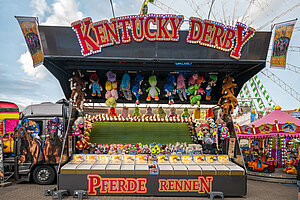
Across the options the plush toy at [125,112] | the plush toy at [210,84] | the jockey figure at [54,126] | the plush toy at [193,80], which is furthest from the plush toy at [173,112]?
the jockey figure at [54,126]

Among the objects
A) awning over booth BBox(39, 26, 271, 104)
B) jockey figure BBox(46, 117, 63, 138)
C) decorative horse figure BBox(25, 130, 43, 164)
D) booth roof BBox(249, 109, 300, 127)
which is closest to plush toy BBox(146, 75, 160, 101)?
awning over booth BBox(39, 26, 271, 104)

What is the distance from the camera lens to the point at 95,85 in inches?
309

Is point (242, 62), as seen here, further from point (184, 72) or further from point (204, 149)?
point (204, 149)

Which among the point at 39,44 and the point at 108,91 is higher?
the point at 39,44

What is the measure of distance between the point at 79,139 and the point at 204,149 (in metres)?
4.31

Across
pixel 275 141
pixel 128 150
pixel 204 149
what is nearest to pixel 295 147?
pixel 275 141

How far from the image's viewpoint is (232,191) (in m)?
6.14

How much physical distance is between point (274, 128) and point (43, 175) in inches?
400

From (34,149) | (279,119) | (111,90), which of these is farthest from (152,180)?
(279,119)

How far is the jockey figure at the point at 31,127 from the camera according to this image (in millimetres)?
7812

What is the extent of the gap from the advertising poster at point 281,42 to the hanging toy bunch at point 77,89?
6149mm

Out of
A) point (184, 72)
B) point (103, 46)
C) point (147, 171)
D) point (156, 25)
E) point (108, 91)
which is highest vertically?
point (156, 25)

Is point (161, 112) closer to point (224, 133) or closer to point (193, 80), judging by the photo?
point (193, 80)

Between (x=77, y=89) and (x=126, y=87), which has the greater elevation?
(x=126, y=87)
